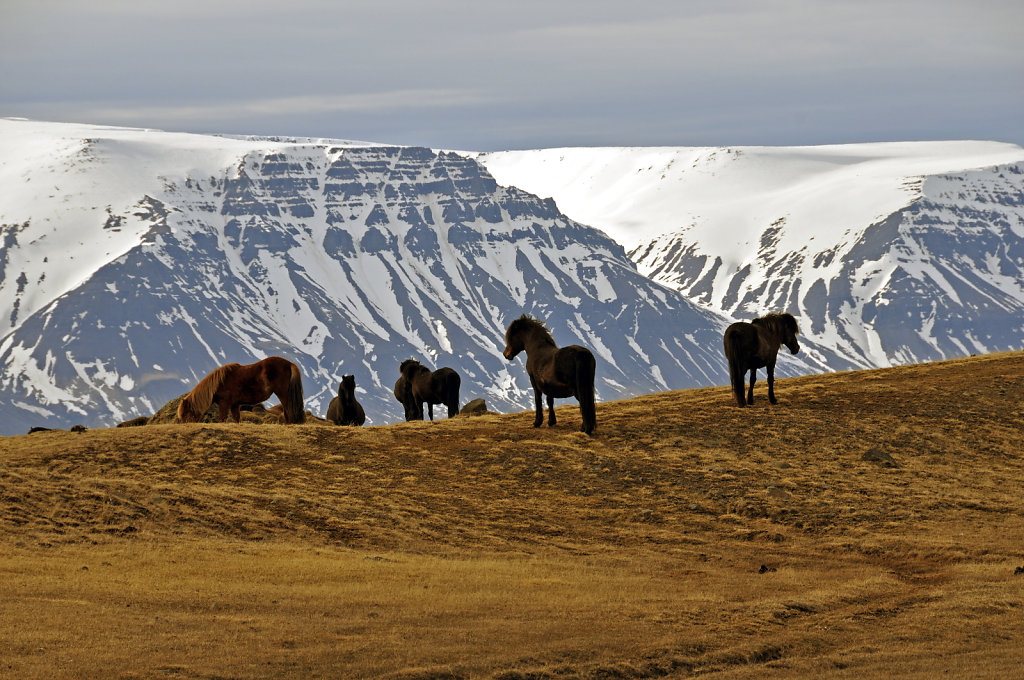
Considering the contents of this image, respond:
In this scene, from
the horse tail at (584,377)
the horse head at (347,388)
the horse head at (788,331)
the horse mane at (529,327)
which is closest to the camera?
the horse tail at (584,377)

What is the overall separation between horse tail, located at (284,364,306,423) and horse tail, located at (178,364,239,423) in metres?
1.74

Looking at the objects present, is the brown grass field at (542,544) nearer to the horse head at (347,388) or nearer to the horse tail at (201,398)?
the horse tail at (201,398)

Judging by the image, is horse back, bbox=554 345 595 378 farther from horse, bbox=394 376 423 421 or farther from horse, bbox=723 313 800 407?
horse, bbox=394 376 423 421

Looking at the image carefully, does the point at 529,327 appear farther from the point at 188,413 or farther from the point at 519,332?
the point at 188,413

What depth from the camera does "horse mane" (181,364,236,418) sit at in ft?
139

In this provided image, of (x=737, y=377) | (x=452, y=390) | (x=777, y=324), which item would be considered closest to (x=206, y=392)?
(x=452, y=390)

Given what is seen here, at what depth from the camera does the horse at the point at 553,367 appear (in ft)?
126

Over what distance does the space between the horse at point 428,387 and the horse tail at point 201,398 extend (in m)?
8.44

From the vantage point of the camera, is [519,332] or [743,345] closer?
[519,332]

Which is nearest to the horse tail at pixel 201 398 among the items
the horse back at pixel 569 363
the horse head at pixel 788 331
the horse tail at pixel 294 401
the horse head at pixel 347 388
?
the horse tail at pixel 294 401

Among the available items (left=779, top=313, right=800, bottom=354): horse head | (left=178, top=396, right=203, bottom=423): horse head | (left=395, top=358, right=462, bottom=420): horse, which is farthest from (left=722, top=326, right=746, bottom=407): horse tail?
(left=178, top=396, right=203, bottom=423): horse head

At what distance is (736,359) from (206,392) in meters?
15.9

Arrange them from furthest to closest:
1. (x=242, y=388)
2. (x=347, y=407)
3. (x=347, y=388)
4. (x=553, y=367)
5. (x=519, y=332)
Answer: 1. (x=347, y=407)
2. (x=347, y=388)
3. (x=242, y=388)
4. (x=519, y=332)
5. (x=553, y=367)

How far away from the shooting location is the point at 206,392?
42656 millimetres
